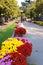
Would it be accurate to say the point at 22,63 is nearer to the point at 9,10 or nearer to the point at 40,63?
the point at 40,63

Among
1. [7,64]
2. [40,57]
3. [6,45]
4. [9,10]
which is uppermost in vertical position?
[7,64]

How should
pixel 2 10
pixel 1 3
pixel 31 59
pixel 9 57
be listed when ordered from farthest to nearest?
pixel 2 10 < pixel 1 3 < pixel 31 59 < pixel 9 57

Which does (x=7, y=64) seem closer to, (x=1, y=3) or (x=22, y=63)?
(x=22, y=63)

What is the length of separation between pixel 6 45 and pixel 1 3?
1397 inches

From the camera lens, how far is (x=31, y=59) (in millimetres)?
10203

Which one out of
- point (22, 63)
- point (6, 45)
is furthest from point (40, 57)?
point (22, 63)

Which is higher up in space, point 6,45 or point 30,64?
point 6,45

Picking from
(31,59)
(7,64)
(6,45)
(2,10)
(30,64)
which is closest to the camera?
(7,64)

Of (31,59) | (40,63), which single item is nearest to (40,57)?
(31,59)

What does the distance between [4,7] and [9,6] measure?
2.45 m

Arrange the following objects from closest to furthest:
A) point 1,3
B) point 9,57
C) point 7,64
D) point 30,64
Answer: point 7,64 → point 9,57 → point 30,64 → point 1,3

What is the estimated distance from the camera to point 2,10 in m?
45.9

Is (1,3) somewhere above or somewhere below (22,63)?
below

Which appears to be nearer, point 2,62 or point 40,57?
point 2,62
